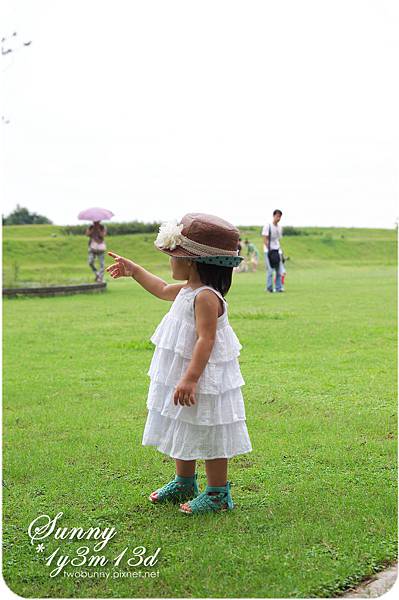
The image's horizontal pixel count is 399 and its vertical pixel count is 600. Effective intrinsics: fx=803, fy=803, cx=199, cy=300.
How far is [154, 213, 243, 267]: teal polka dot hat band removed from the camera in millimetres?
3598

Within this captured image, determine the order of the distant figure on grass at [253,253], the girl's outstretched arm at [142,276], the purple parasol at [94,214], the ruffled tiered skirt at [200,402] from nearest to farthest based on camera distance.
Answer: the ruffled tiered skirt at [200,402]
the girl's outstretched arm at [142,276]
the purple parasol at [94,214]
the distant figure on grass at [253,253]

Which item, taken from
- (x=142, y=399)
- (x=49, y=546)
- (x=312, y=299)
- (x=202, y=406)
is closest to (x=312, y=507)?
(x=202, y=406)

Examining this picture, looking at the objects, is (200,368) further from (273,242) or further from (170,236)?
(273,242)

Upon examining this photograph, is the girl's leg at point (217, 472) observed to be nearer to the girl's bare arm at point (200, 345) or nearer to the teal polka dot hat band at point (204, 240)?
the girl's bare arm at point (200, 345)

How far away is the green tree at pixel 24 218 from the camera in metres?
46.5

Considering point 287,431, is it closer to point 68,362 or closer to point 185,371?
point 185,371

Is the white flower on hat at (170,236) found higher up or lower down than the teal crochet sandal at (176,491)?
higher up

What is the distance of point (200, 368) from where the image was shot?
137 inches

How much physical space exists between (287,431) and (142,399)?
4.48 ft

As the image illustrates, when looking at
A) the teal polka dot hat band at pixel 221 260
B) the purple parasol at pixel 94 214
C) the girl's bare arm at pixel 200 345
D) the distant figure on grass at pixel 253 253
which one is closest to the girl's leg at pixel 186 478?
the girl's bare arm at pixel 200 345

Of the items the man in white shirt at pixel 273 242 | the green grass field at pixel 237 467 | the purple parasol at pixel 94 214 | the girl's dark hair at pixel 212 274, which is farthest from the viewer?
the purple parasol at pixel 94 214

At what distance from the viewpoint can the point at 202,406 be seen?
11.7ft

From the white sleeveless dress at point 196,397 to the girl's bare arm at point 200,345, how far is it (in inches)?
2.7

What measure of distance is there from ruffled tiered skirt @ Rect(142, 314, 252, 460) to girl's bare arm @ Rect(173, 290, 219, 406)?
79mm
